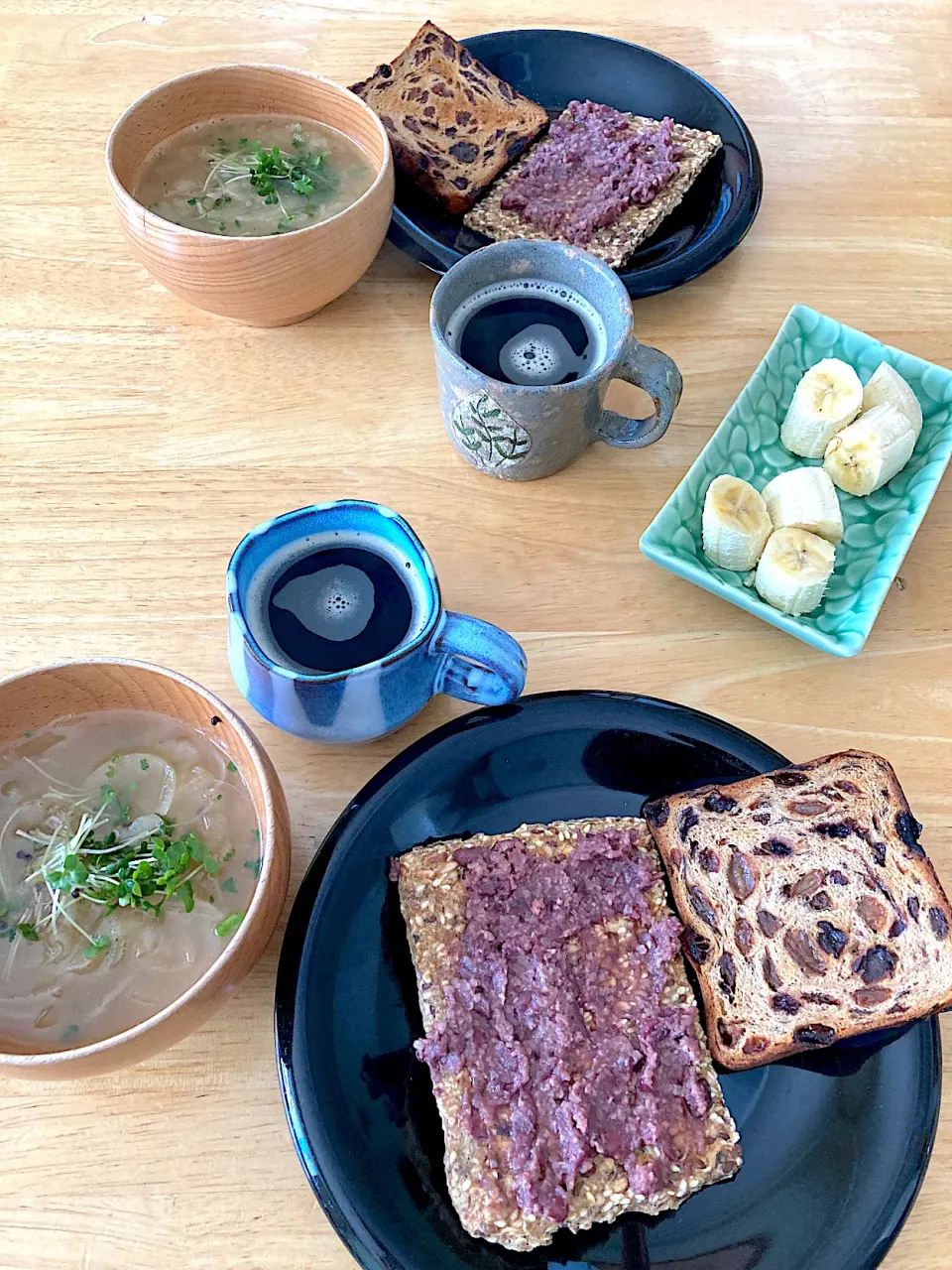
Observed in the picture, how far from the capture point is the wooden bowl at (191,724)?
0.74 m

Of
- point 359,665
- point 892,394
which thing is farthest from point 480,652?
point 892,394

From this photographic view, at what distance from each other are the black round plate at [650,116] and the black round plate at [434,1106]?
766 millimetres

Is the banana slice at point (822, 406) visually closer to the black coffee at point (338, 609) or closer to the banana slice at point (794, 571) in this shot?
the banana slice at point (794, 571)

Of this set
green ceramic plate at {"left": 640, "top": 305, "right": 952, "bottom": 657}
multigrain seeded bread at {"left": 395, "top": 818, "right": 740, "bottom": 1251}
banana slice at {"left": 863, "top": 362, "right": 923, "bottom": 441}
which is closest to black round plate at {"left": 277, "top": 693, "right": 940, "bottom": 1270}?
multigrain seeded bread at {"left": 395, "top": 818, "right": 740, "bottom": 1251}

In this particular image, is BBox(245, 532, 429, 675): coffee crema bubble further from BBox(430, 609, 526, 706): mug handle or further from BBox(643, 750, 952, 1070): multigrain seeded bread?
BBox(643, 750, 952, 1070): multigrain seeded bread

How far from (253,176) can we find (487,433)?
21.2 inches

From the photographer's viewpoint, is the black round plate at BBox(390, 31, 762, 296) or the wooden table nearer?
the wooden table

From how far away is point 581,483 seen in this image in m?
1.34

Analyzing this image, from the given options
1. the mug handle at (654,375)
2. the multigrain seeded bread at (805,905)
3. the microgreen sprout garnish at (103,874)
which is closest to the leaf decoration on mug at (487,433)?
the mug handle at (654,375)

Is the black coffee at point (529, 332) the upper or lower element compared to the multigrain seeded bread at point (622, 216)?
lower

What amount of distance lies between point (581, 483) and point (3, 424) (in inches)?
32.0

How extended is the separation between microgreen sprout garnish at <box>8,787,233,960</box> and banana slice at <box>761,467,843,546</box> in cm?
83

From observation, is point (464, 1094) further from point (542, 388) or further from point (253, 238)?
point (253, 238)

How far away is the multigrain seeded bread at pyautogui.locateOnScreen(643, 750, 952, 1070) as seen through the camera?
0.93m
